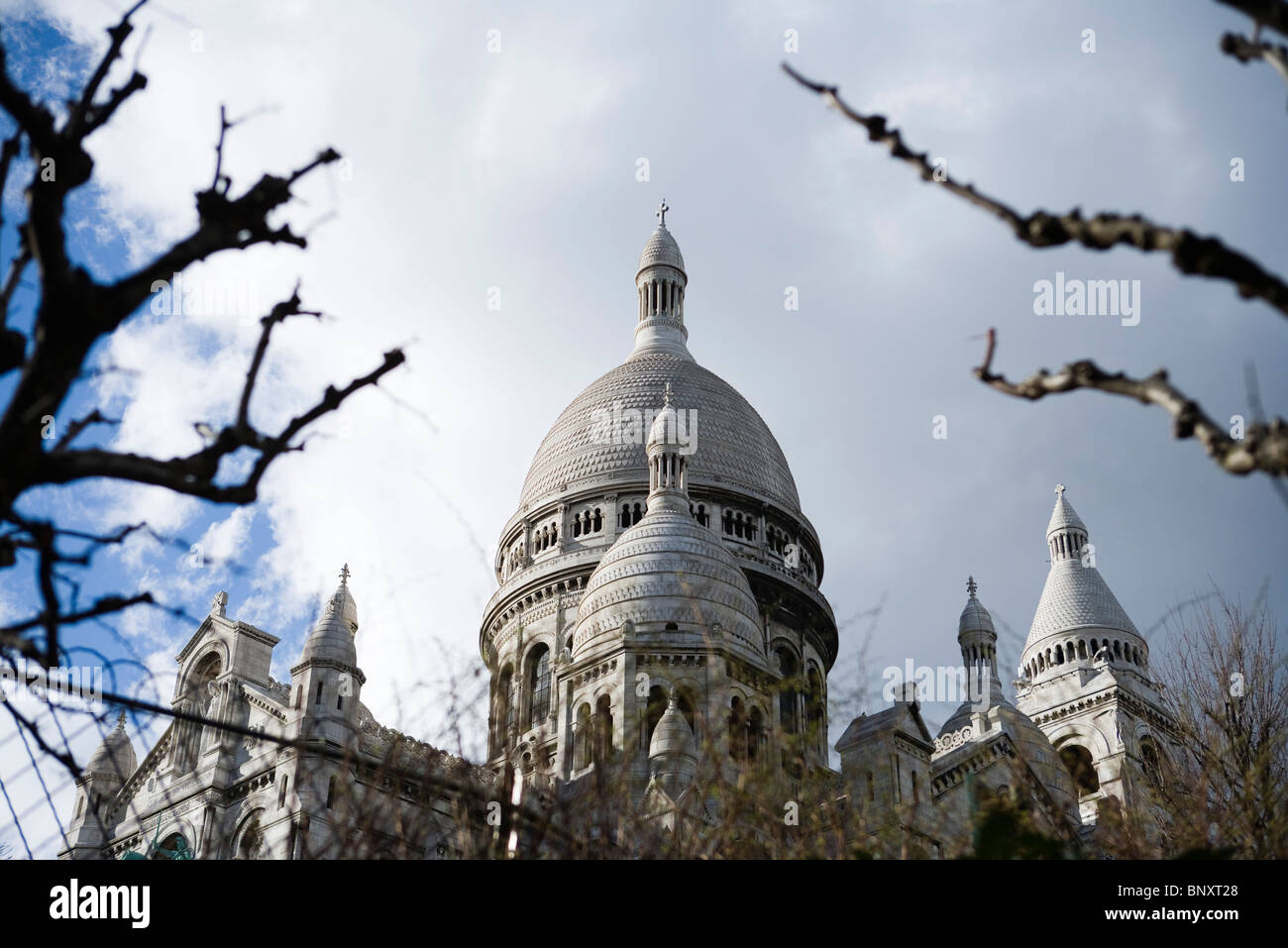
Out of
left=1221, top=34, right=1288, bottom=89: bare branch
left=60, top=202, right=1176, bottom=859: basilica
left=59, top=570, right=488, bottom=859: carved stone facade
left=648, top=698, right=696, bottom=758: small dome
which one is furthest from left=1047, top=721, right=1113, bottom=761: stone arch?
left=1221, top=34, right=1288, bottom=89: bare branch

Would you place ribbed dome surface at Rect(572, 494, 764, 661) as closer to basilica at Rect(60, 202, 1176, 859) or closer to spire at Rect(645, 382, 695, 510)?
basilica at Rect(60, 202, 1176, 859)

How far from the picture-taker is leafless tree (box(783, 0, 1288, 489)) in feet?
18.5

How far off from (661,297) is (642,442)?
451 inches

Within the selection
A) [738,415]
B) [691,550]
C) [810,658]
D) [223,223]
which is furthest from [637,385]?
[223,223]

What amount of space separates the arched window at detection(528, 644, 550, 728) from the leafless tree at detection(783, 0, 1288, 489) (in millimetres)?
46051

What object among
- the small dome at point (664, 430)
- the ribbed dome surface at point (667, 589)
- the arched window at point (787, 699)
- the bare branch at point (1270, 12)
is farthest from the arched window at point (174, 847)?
the bare branch at point (1270, 12)

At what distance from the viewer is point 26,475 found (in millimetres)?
6000

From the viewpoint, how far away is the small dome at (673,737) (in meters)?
33.7

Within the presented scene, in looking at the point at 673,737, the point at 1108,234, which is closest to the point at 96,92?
the point at 1108,234

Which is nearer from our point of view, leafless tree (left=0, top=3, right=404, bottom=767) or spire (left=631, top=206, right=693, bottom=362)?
leafless tree (left=0, top=3, right=404, bottom=767)

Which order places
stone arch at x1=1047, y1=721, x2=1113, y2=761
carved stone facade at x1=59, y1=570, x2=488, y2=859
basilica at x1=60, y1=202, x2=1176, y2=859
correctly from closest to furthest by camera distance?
1. basilica at x1=60, y1=202, x2=1176, y2=859
2. carved stone facade at x1=59, y1=570, x2=488, y2=859
3. stone arch at x1=1047, y1=721, x2=1113, y2=761

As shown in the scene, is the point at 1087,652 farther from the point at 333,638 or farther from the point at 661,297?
the point at 333,638
